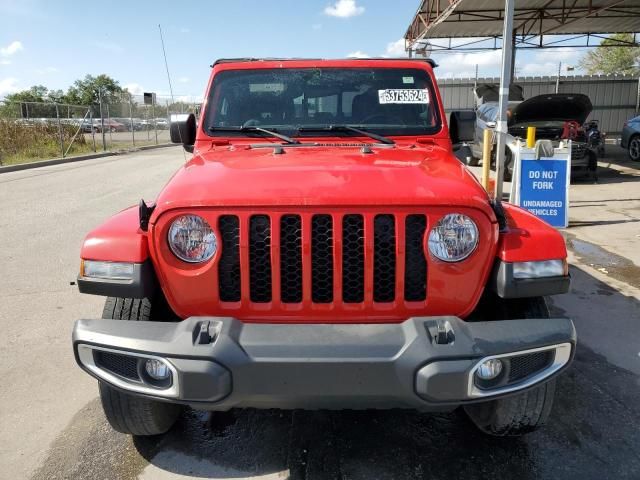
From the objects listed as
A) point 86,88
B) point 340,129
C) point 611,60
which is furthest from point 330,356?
point 86,88

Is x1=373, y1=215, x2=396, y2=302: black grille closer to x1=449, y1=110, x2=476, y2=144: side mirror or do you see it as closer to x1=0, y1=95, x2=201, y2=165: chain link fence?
x1=449, y1=110, x2=476, y2=144: side mirror

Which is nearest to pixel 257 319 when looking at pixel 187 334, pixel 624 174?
pixel 187 334

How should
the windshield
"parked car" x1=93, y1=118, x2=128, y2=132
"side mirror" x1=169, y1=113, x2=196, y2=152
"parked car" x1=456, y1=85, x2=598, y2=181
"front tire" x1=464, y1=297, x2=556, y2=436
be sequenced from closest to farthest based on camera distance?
"front tire" x1=464, y1=297, x2=556, y2=436
the windshield
"side mirror" x1=169, y1=113, x2=196, y2=152
"parked car" x1=456, y1=85, x2=598, y2=181
"parked car" x1=93, y1=118, x2=128, y2=132

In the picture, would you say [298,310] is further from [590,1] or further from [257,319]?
[590,1]

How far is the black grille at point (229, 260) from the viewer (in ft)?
7.27

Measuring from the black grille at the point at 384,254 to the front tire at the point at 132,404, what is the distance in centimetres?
105

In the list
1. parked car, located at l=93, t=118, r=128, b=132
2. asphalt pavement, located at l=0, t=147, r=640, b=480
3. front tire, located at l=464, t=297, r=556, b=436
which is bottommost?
asphalt pavement, located at l=0, t=147, r=640, b=480

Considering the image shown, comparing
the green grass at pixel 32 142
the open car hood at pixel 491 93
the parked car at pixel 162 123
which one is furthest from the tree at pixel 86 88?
the open car hood at pixel 491 93

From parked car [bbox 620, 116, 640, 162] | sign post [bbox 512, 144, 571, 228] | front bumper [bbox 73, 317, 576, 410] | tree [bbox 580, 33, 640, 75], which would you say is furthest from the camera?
tree [bbox 580, 33, 640, 75]

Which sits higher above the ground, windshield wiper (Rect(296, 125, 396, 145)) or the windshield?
the windshield

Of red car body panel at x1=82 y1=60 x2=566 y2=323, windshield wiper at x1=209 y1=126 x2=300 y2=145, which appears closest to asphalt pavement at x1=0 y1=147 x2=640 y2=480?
red car body panel at x1=82 y1=60 x2=566 y2=323

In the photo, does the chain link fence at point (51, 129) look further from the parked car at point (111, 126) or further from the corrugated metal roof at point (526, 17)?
the corrugated metal roof at point (526, 17)

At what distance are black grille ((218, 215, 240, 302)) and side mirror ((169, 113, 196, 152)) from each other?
5.78 ft

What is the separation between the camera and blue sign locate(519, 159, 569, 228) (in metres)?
7.23
